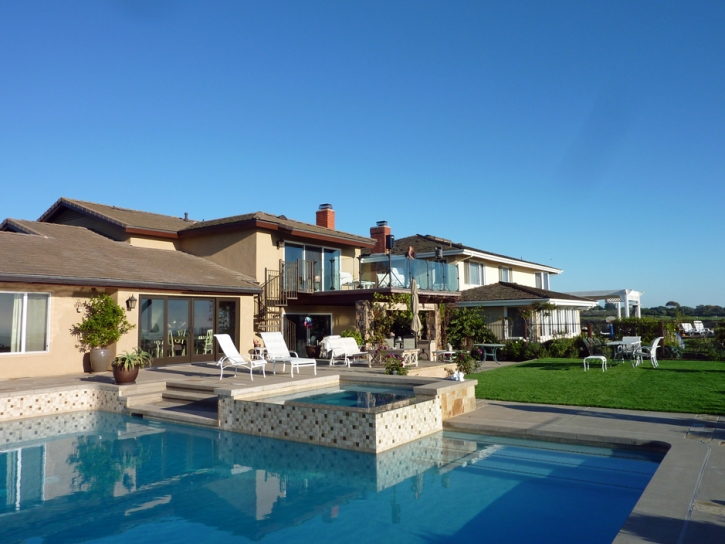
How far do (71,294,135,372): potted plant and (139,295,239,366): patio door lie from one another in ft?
3.61

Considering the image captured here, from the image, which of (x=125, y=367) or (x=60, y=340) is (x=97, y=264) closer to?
(x=60, y=340)

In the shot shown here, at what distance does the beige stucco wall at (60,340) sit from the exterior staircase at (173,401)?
4237 millimetres

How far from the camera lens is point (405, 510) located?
5.62m

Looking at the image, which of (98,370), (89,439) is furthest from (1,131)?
(89,439)

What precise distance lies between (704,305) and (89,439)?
9410cm

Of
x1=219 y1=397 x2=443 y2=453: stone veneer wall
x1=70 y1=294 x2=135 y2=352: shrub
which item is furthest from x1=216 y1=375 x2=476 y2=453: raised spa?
x1=70 y1=294 x2=135 y2=352: shrub

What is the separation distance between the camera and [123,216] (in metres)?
21.5

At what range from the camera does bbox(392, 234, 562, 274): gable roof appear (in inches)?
1084

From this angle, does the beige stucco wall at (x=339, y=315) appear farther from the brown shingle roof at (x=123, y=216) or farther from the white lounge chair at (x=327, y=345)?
the brown shingle roof at (x=123, y=216)

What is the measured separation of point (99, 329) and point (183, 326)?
9.69ft

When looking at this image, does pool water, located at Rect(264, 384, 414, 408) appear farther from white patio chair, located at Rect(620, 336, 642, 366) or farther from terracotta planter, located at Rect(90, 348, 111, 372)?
white patio chair, located at Rect(620, 336, 642, 366)

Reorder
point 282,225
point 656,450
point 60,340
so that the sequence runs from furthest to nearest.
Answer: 1. point 282,225
2. point 60,340
3. point 656,450

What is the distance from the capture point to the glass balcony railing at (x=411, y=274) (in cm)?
1997

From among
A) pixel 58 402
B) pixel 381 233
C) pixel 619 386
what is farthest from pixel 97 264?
pixel 381 233
